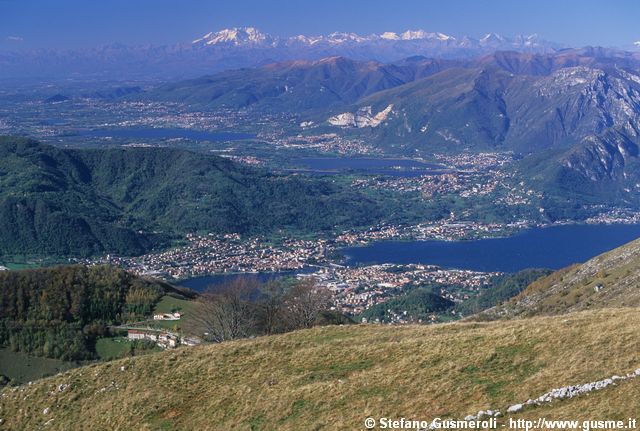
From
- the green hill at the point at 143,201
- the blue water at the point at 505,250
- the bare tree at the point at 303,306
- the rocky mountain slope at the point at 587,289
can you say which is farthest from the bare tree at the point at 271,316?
the green hill at the point at 143,201

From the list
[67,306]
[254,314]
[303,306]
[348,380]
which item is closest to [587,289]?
[303,306]

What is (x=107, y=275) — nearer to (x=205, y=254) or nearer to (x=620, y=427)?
(x=620, y=427)

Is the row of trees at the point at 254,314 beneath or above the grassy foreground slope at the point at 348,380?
beneath

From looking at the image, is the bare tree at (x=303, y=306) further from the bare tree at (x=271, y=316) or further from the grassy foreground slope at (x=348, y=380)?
the grassy foreground slope at (x=348, y=380)

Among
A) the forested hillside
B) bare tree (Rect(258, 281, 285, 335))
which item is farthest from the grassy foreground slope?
the forested hillside

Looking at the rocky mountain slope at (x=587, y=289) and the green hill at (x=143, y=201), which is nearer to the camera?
the rocky mountain slope at (x=587, y=289)


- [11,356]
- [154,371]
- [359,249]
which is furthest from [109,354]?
[359,249]

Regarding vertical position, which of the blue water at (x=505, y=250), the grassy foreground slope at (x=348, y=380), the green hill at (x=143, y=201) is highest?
the grassy foreground slope at (x=348, y=380)
